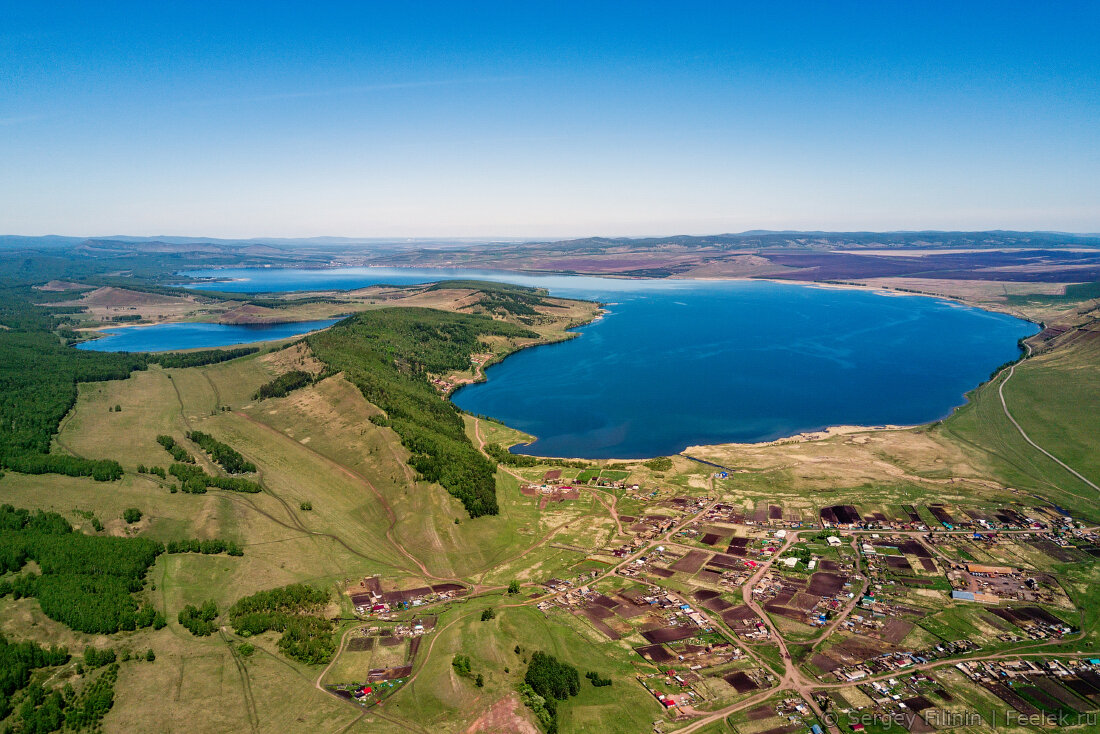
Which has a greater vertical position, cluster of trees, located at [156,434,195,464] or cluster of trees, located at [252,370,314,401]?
cluster of trees, located at [252,370,314,401]

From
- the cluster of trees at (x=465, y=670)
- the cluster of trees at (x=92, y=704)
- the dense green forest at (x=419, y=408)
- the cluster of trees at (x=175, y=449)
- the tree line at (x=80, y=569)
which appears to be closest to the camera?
the cluster of trees at (x=92, y=704)

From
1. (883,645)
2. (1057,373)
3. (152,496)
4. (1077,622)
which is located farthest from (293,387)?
(1057,373)

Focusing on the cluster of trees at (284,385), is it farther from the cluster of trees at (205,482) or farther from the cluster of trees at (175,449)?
the cluster of trees at (205,482)

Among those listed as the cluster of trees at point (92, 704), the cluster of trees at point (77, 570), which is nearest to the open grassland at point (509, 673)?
the cluster of trees at point (92, 704)

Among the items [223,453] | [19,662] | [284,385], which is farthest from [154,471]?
[19,662]

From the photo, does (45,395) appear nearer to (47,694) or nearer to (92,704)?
(47,694)

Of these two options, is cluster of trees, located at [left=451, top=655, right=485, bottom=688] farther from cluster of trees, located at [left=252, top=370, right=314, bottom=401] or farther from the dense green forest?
cluster of trees, located at [left=252, top=370, right=314, bottom=401]

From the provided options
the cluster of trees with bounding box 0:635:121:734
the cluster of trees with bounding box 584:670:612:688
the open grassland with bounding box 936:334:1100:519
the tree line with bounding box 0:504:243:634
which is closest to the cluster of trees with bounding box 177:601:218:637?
the tree line with bounding box 0:504:243:634
